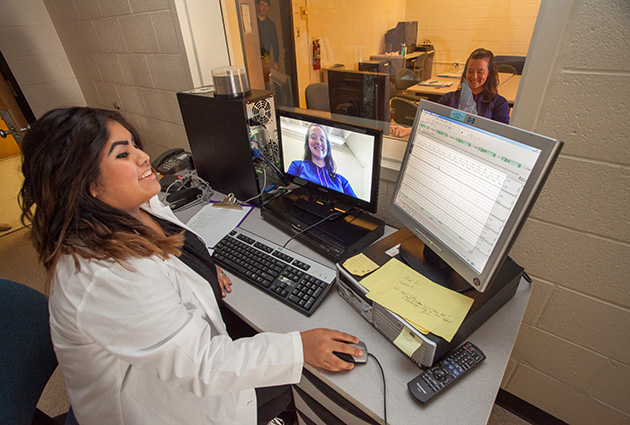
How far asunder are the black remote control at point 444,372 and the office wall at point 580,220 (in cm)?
51

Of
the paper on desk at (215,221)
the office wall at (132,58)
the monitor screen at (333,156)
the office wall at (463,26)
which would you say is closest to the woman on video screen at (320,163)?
the monitor screen at (333,156)

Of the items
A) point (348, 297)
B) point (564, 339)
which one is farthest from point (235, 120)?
point (564, 339)

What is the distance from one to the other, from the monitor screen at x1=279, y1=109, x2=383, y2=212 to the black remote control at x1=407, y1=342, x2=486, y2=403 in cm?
52

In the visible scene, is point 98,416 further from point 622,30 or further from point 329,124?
point 622,30

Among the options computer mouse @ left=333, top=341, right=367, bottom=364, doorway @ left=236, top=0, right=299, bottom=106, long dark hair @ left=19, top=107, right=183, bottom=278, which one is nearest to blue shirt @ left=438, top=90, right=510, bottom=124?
computer mouse @ left=333, top=341, right=367, bottom=364

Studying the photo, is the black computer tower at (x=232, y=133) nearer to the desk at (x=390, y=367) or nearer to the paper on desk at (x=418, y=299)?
the desk at (x=390, y=367)

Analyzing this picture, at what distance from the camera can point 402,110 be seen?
231 cm

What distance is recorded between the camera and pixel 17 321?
0.81 m

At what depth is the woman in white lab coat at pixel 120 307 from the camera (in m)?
0.67

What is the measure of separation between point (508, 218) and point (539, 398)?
1.12 m

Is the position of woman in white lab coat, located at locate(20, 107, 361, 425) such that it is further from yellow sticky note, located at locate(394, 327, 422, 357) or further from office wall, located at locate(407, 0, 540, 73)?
office wall, located at locate(407, 0, 540, 73)

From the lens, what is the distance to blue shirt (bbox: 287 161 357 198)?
1149mm

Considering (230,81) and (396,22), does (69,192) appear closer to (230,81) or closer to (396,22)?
(230,81)

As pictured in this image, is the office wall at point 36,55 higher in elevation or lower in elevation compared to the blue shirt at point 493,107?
higher
